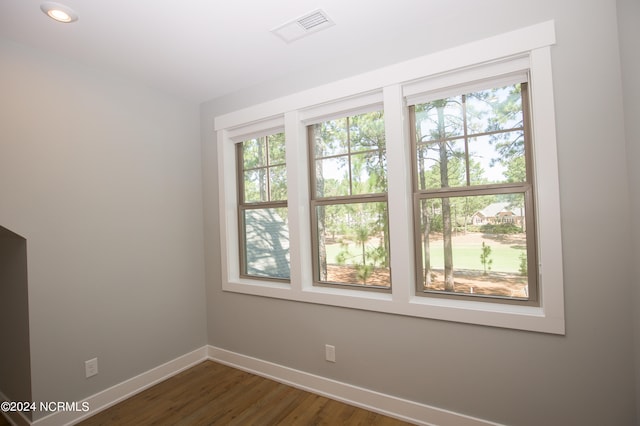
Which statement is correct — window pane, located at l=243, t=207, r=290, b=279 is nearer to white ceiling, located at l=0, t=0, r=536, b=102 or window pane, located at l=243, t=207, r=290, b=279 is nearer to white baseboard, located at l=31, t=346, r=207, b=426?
white baseboard, located at l=31, t=346, r=207, b=426

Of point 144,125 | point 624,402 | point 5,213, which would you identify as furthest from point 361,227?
point 5,213

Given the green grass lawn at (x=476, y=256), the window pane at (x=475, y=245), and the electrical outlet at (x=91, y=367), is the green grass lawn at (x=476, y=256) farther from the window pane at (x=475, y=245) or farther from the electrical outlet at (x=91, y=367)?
the electrical outlet at (x=91, y=367)

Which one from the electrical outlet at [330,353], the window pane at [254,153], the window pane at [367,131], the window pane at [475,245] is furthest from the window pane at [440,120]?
the electrical outlet at [330,353]

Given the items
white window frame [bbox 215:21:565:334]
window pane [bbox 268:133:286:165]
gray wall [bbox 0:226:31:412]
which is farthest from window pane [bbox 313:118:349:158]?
gray wall [bbox 0:226:31:412]

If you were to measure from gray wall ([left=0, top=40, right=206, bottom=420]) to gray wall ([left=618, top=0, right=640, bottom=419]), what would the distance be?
11.2ft

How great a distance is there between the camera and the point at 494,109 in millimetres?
2045

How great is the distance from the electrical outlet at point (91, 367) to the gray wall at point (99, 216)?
0.12ft

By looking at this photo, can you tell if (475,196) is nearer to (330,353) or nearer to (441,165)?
(441,165)

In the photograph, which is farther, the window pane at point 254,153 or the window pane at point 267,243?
the window pane at point 254,153

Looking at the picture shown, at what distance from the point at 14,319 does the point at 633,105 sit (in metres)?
4.11

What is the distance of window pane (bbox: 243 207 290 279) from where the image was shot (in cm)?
301

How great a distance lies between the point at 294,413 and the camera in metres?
2.28

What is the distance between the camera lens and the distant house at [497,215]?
1991 mm

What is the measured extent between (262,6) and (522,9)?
157cm
